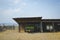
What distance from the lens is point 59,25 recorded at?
34562 millimetres

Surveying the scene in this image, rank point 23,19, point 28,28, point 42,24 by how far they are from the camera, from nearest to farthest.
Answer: point 23,19, point 42,24, point 28,28

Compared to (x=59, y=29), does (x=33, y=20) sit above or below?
above

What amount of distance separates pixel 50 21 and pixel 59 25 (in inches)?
147

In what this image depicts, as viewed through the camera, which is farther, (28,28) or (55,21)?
(28,28)

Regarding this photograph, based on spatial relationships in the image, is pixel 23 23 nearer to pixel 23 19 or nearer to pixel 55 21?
pixel 23 19

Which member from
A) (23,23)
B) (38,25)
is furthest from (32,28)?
(23,23)

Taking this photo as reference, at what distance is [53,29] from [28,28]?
7401 millimetres

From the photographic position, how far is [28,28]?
37.5 metres

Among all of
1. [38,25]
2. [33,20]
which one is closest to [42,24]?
[38,25]

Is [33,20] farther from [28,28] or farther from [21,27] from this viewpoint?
[28,28]

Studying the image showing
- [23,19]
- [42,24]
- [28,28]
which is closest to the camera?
[23,19]

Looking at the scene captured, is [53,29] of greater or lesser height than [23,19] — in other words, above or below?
below

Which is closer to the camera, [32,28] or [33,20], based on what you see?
[33,20]

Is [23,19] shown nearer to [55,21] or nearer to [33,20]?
[33,20]
